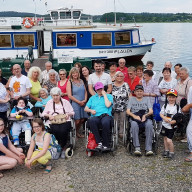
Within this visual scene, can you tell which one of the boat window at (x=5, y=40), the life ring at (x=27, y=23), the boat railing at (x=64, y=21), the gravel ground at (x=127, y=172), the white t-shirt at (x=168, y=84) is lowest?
the gravel ground at (x=127, y=172)

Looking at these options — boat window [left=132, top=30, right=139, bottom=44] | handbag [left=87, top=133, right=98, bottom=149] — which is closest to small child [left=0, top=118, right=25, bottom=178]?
handbag [left=87, top=133, right=98, bottom=149]

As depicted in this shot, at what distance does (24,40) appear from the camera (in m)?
16.1

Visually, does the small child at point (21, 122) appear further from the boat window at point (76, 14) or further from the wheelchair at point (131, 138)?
the boat window at point (76, 14)

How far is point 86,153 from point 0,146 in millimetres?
1629

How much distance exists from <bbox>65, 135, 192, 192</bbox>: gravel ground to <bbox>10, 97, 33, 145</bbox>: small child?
3.31 ft

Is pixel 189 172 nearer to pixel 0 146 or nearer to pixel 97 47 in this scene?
pixel 0 146

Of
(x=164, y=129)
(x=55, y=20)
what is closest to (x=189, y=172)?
(x=164, y=129)

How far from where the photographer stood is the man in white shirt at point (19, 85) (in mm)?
5848

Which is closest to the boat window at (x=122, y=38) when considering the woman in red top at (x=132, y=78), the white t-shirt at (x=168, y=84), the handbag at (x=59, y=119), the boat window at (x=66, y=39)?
the boat window at (x=66, y=39)

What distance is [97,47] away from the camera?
1688cm

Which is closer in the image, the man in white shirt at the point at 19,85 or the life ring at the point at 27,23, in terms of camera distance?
the man in white shirt at the point at 19,85

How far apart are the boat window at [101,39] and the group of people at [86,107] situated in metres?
10.6

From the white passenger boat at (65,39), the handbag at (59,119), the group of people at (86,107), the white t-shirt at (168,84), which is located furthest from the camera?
the white passenger boat at (65,39)

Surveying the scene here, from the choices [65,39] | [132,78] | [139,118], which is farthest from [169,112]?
[65,39]
